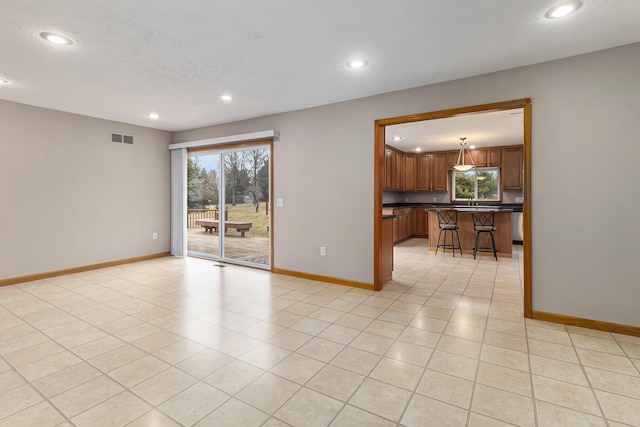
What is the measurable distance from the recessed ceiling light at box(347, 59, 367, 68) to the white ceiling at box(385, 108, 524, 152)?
2.08 meters

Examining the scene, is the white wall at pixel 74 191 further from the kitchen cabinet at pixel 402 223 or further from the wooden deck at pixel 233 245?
the kitchen cabinet at pixel 402 223

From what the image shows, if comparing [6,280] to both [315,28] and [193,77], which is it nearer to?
[193,77]

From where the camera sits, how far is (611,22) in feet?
7.73

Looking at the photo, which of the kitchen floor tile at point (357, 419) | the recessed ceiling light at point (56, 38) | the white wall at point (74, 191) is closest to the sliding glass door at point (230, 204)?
the white wall at point (74, 191)

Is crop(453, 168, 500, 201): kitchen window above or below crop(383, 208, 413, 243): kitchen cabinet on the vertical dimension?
above

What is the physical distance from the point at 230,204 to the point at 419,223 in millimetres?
5867

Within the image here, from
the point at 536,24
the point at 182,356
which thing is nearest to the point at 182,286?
the point at 182,356

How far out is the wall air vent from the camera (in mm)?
5397

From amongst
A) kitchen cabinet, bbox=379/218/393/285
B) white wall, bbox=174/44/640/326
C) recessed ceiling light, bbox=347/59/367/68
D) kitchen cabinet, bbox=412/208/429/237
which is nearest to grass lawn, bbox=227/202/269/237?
kitchen cabinet, bbox=379/218/393/285

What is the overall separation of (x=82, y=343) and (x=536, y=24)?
14.7ft

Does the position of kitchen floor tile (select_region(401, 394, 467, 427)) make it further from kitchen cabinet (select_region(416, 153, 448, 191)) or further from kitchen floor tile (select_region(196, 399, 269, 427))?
kitchen cabinet (select_region(416, 153, 448, 191))

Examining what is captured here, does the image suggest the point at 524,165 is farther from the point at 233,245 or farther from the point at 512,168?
the point at 512,168

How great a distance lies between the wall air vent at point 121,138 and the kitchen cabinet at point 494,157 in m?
8.39

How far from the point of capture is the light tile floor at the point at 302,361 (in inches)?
70.9
